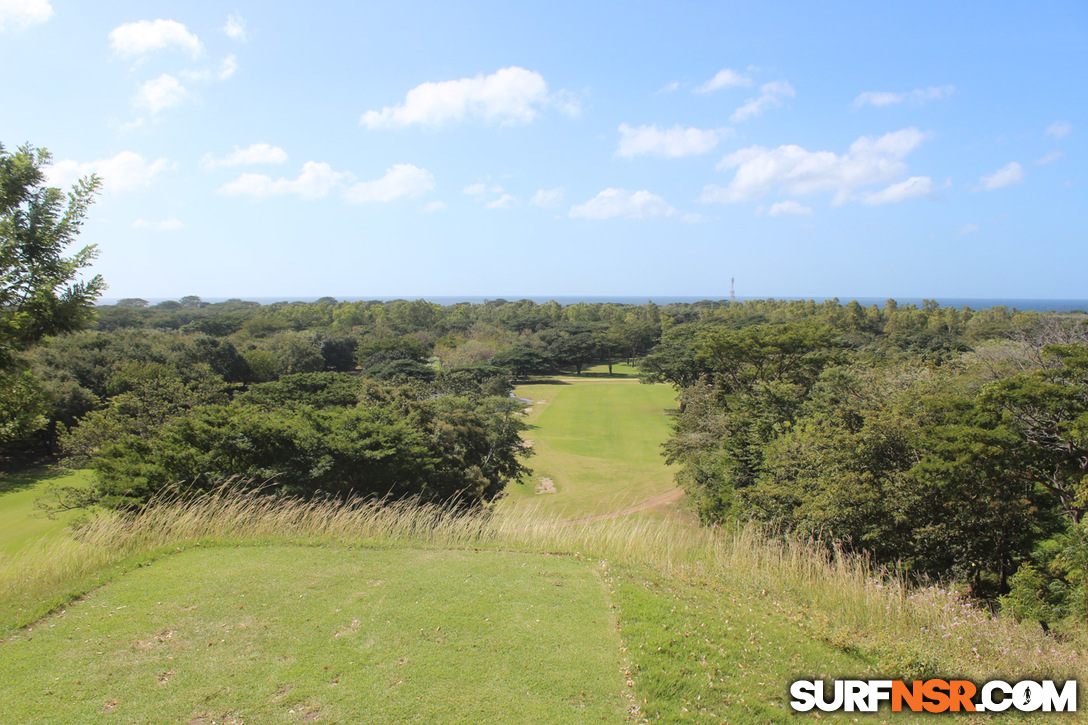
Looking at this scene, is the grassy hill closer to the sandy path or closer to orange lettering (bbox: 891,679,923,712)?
orange lettering (bbox: 891,679,923,712)

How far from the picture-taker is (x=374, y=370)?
52031mm

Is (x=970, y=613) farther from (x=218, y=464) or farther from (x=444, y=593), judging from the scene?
(x=218, y=464)

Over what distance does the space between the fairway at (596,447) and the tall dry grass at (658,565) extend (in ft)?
16.7

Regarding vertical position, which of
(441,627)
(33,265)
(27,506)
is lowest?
(27,506)

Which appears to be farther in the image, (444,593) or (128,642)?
(444,593)

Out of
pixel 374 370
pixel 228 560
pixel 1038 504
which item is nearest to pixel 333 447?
pixel 228 560

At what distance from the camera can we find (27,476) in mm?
27828

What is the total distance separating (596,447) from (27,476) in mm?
31708

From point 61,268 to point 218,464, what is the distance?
5955 mm

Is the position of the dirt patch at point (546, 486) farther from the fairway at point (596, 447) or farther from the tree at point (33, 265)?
the tree at point (33, 265)

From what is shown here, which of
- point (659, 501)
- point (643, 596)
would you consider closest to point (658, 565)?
point (643, 596)

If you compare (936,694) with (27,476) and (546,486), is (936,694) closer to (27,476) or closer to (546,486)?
(546,486)

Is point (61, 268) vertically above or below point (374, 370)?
above

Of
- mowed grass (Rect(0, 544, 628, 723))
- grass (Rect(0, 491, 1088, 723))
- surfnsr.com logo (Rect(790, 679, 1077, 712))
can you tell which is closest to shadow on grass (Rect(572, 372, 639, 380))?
grass (Rect(0, 491, 1088, 723))
